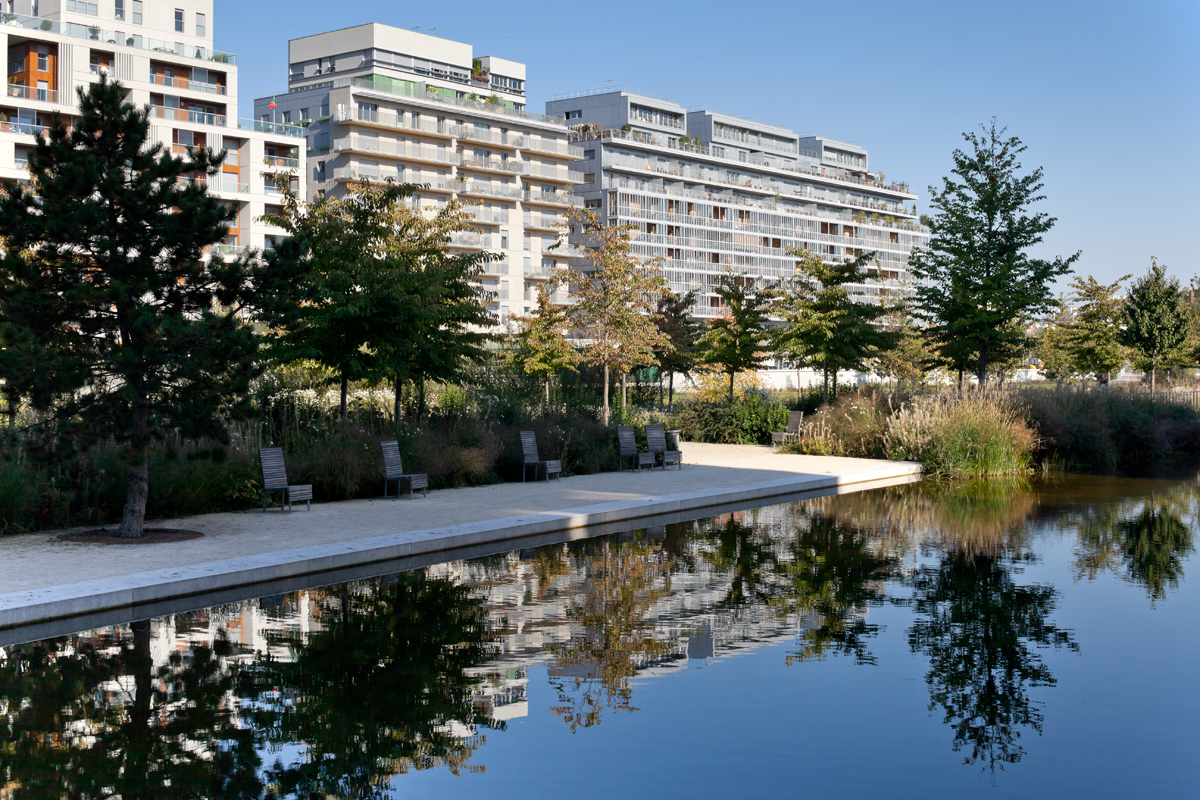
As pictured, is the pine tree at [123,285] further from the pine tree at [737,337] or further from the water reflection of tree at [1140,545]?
the pine tree at [737,337]

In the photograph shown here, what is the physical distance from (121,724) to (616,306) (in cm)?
2200

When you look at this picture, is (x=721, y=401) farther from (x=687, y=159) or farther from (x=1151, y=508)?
(x=687, y=159)

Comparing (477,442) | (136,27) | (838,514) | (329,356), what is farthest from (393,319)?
(136,27)

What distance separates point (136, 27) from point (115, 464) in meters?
68.6

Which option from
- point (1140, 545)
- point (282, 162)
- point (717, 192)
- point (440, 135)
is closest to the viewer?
point (1140, 545)

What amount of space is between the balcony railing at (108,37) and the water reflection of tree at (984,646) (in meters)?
67.9

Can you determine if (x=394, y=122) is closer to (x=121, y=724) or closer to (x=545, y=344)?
(x=545, y=344)

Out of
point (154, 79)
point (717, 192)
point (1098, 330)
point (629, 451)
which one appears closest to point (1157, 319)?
point (1098, 330)

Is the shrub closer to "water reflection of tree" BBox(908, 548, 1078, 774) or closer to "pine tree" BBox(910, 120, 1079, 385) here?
"pine tree" BBox(910, 120, 1079, 385)

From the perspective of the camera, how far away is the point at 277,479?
15125mm

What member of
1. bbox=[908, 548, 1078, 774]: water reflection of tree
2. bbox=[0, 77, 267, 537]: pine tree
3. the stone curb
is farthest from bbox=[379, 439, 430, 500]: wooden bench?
bbox=[908, 548, 1078, 774]: water reflection of tree

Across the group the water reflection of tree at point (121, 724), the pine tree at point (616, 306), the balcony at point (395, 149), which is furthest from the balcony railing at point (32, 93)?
the water reflection of tree at point (121, 724)

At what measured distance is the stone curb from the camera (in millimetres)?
8992

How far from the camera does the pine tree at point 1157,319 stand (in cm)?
4112
